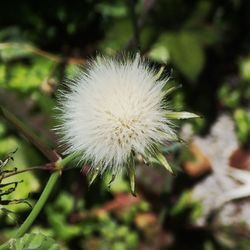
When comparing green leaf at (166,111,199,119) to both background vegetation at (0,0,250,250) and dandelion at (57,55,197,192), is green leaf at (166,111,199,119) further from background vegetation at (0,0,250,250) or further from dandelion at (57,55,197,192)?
background vegetation at (0,0,250,250)

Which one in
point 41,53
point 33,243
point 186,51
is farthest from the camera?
point 41,53

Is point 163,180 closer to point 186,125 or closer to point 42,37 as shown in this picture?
point 186,125

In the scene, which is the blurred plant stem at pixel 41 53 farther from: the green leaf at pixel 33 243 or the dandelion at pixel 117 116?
the green leaf at pixel 33 243

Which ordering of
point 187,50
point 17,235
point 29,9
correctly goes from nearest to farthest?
point 17,235, point 187,50, point 29,9

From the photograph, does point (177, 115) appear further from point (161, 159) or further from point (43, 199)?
point (43, 199)

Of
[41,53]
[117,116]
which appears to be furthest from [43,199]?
[41,53]

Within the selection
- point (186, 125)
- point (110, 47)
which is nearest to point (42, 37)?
point (110, 47)
